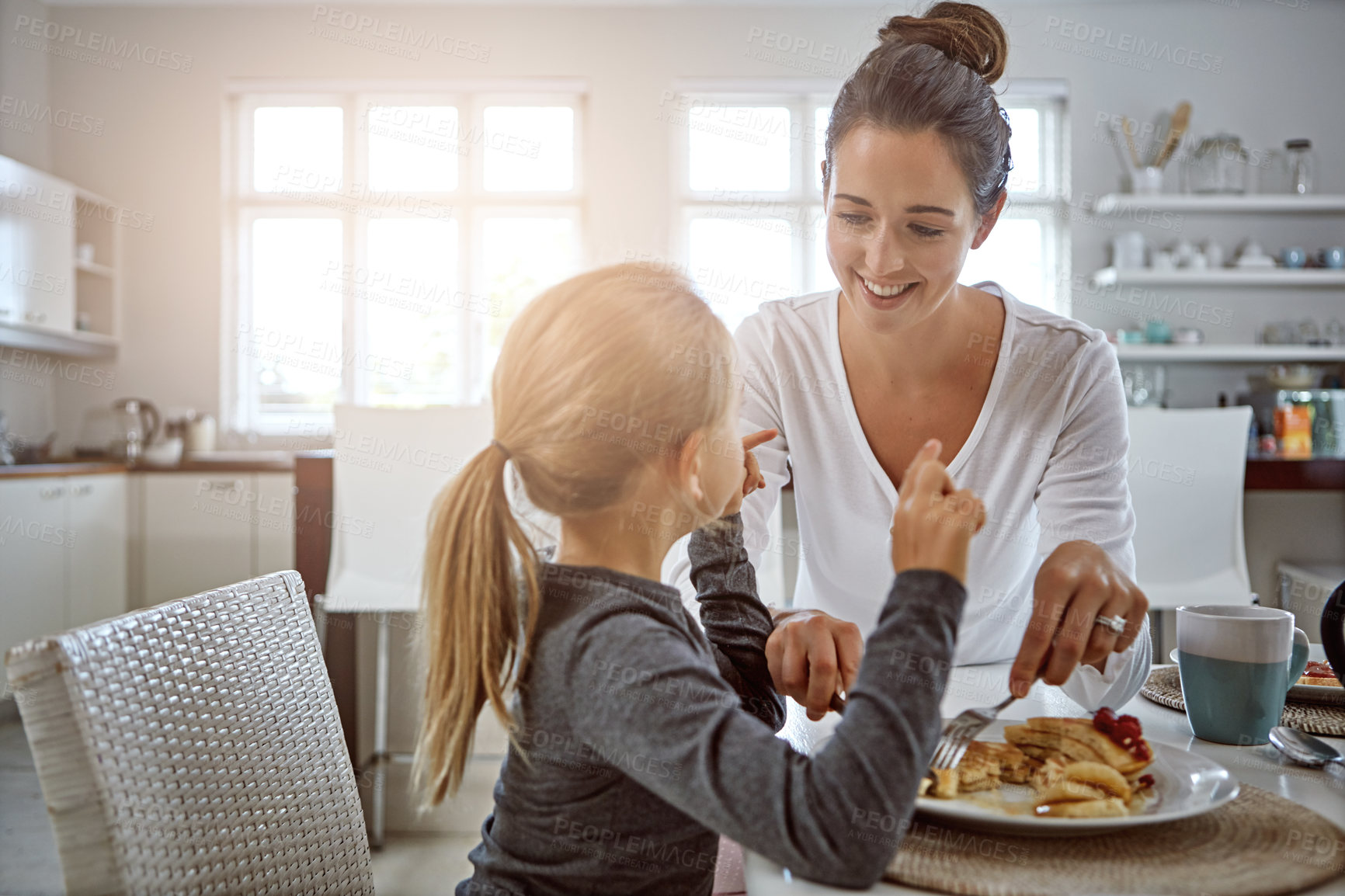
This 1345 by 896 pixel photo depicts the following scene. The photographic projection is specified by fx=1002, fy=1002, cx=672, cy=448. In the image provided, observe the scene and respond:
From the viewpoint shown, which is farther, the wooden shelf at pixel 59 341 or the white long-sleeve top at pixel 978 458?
the wooden shelf at pixel 59 341

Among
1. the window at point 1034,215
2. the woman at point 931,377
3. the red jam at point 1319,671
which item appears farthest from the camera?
the window at point 1034,215

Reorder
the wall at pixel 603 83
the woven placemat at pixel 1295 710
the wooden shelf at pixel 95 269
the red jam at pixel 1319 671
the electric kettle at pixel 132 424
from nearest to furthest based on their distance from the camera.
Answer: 1. the woven placemat at pixel 1295 710
2. the red jam at pixel 1319 671
3. the electric kettle at pixel 132 424
4. the wooden shelf at pixel 95 269
5. the wall at pixel 603 83

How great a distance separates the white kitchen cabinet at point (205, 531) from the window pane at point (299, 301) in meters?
1.06

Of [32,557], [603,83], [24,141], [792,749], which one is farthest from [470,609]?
[24,141]

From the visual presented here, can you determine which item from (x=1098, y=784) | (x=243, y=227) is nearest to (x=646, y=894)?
(x=1098, y=784)

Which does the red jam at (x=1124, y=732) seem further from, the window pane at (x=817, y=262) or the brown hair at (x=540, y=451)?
the window pane at (x=817, y=262)

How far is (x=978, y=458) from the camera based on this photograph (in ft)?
4.15

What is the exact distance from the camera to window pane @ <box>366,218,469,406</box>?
5.34 m

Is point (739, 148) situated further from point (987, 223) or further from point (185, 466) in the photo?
point (987, 223)

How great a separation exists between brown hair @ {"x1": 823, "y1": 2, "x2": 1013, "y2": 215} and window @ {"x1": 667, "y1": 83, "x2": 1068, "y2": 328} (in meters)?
4.03

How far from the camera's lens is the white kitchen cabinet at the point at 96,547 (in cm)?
398

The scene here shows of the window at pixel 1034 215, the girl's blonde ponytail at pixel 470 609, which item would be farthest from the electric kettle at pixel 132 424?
the girl's blonde ponytail at pixel 470 609

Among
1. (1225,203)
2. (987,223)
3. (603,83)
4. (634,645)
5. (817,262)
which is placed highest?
(603,83)

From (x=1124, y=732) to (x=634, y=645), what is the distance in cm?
33
